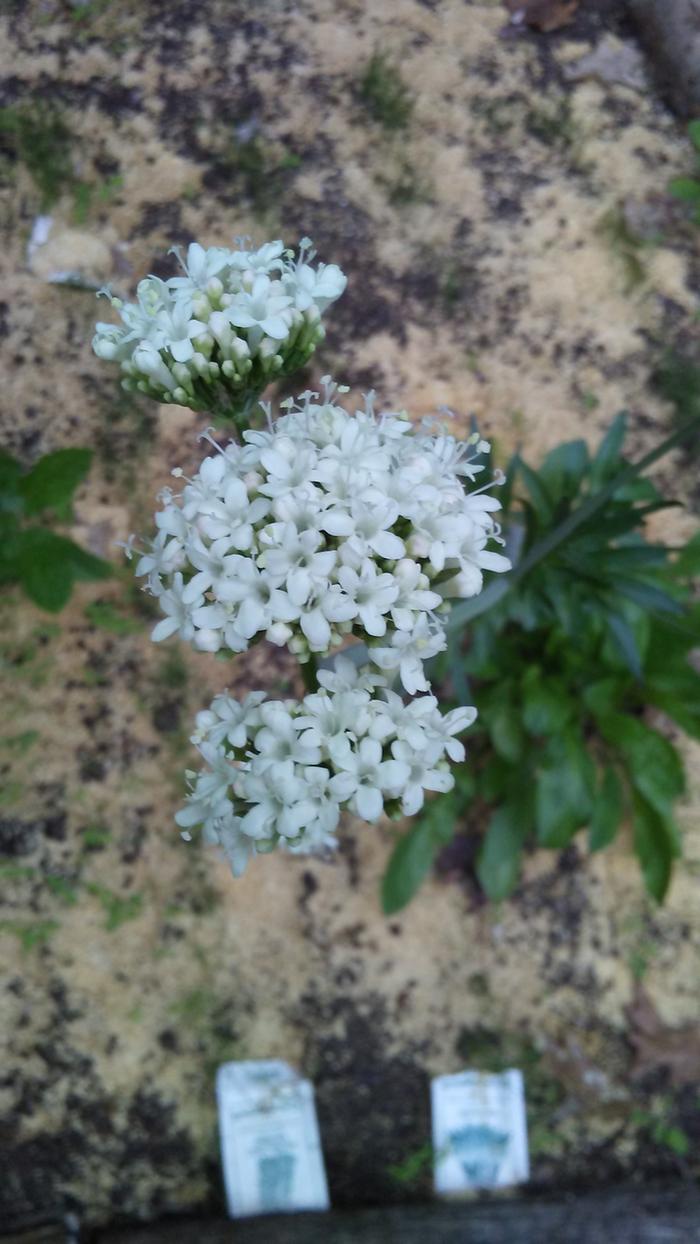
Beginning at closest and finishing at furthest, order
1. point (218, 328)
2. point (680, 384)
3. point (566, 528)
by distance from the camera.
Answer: point (218, 328)
point (566, 528)
point (680, 384)

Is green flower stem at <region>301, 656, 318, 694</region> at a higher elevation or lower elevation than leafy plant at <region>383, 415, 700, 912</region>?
higher

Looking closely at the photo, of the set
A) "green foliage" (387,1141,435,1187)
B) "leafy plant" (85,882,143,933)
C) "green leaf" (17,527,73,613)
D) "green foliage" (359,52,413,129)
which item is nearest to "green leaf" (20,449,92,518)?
"green leaf" (17,527,73,613)

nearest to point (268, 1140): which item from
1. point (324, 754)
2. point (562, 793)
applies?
point (562, 793)

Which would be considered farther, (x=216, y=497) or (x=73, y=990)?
(x=73, y=990)

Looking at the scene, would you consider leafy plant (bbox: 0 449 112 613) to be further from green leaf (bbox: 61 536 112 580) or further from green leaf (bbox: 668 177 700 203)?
green leaf (bbox: 668 177 700 203)

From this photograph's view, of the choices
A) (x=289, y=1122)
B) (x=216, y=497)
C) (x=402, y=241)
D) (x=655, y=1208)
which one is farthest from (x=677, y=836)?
(x=402, y=241)

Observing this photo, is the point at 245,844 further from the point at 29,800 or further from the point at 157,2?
the point at 157,2

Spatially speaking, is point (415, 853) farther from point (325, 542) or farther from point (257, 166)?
point (257, 166)
